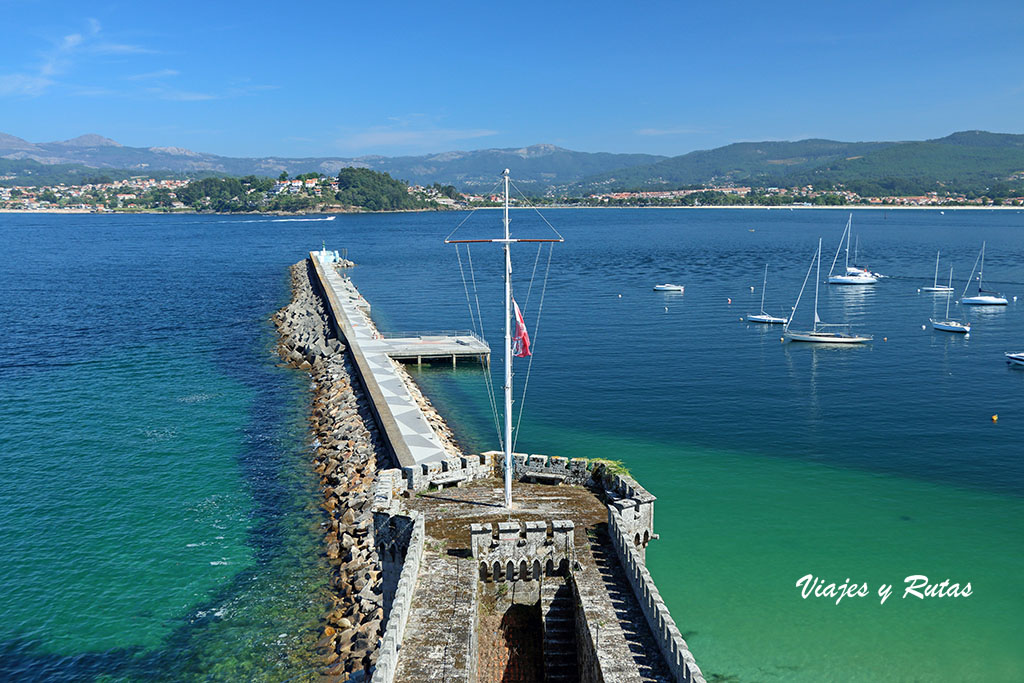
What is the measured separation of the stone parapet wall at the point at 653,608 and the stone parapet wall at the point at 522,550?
1.46m

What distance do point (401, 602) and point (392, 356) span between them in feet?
135

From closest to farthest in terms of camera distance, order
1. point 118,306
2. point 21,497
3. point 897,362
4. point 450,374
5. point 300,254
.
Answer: point 21,497 < point 450,374 < point 897,362 < point 118,306 < point 300,254

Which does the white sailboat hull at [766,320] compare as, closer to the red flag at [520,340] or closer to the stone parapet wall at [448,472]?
the stone parapet wall at [448,472]

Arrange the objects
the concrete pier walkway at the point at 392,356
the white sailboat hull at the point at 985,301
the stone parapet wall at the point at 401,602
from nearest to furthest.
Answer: the stone parapet wall at the point at 401,602 → the concrete pier walkway at the point at 392,356 → the white sailboat hull at the point at 985,301

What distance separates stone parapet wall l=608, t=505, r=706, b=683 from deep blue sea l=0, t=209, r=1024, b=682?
630cm

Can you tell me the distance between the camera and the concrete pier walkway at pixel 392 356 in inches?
1455

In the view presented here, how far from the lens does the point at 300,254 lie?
516 feet

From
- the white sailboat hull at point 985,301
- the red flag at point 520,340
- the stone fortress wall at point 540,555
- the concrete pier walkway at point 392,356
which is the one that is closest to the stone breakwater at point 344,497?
the concrete pier walkway at point 392,356

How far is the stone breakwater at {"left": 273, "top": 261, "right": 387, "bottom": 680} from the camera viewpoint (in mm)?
24312

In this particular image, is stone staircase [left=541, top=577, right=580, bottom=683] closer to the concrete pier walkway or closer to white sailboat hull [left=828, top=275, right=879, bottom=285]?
the concrete pier walkway

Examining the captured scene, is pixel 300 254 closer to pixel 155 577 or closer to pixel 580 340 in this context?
pixel 580 340

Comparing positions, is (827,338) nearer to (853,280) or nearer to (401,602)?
(853,280)

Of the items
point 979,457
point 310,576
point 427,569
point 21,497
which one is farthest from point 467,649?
point 979,457

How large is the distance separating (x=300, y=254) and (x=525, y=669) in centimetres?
14326
